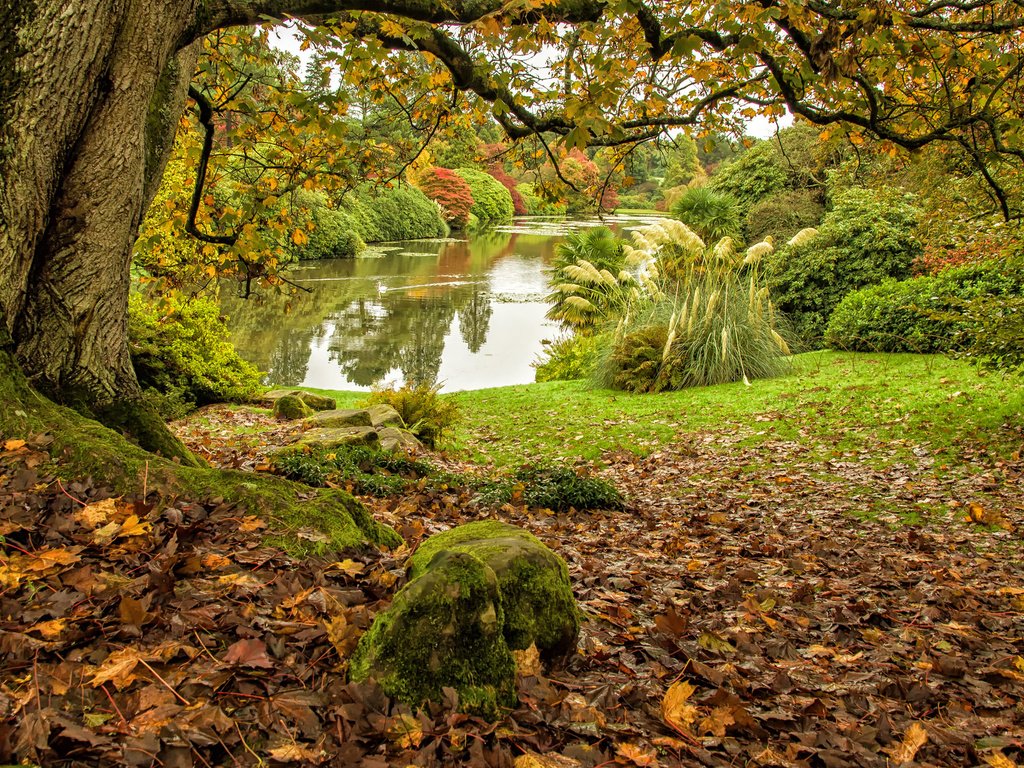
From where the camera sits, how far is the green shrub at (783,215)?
67.1ft

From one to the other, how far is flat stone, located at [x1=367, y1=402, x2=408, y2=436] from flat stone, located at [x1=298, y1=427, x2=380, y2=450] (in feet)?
4.69

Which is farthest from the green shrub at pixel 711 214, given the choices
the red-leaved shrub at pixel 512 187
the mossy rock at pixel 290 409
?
the red-leaved shrub at pixel 512 187

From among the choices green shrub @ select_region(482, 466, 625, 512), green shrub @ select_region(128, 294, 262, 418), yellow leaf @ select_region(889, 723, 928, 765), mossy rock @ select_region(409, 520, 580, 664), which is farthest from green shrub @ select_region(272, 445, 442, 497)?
green shrub @ select_region(128, 294, 262, 418)

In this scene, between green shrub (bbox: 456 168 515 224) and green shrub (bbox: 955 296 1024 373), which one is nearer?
green shrub (bbox: 955 296 1024 373)

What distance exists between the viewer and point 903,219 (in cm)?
1514

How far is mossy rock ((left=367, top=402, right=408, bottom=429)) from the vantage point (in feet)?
29.0

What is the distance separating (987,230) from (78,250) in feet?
29.8

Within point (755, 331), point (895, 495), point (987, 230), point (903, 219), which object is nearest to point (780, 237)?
point (903, 219)

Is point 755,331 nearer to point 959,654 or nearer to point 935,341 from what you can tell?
point 935,341

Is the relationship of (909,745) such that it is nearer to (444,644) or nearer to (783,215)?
(444,644)

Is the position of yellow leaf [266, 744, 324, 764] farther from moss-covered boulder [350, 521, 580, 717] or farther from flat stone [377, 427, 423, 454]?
flat stone [377, 427, 423, 454]

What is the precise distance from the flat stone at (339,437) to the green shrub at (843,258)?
476 inches

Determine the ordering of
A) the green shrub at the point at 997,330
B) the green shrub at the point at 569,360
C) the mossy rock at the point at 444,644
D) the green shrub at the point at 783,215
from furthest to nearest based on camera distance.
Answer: the green shrub at the point at 783,215, the green shrub at the point at 569,360, the green shrub at the point at 997,330, the mossy rock at the point at 444,644

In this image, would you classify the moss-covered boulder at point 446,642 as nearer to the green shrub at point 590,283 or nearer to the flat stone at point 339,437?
the flat stone at point 339,437
